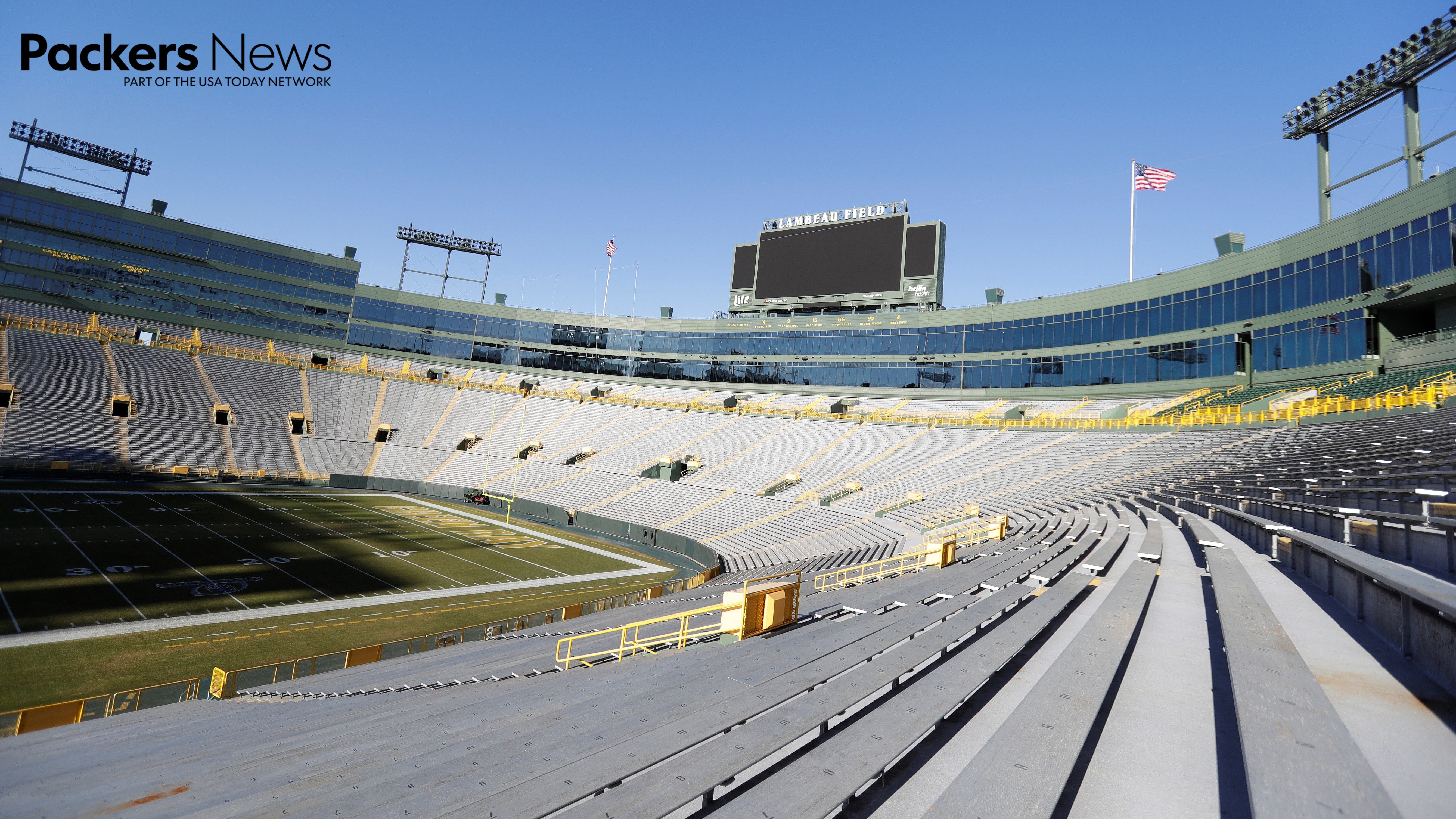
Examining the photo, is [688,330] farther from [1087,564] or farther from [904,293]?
[1087,564]

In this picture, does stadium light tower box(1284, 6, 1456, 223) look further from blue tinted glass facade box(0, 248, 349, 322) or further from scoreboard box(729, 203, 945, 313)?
blue tinted glass facade box(0, 248, 349, 322)

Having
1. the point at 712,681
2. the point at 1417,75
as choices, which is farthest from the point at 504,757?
the point at 1417,75

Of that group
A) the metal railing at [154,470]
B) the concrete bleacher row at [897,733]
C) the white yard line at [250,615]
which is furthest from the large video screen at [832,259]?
the concrete bleacher row at [897,733]

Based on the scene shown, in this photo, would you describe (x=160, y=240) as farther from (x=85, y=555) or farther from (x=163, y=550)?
(x=85, y=555)

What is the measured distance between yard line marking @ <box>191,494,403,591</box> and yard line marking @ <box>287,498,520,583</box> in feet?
8.06

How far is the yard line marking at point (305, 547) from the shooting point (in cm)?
2717

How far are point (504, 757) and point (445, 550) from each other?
34.4 meters

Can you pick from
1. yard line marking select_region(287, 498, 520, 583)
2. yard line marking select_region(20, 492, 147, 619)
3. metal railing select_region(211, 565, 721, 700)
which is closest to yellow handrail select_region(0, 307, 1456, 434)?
yard line marking select_region(287, 498, 520, 583)

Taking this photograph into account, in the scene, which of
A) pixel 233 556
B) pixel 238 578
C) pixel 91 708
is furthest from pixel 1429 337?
pixel 233 556

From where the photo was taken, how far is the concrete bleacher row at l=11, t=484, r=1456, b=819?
11.8ft

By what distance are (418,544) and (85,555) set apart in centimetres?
1373

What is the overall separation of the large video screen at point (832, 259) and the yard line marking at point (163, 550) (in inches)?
1817

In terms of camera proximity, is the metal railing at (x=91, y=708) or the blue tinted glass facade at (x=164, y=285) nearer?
the metal railing at (x=91, y=708)

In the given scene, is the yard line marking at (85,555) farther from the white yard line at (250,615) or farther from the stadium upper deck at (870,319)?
the stadium upper deck at (870,319)
